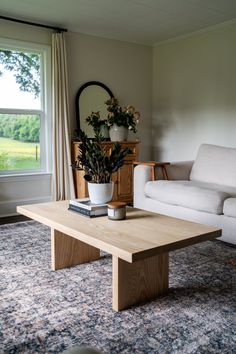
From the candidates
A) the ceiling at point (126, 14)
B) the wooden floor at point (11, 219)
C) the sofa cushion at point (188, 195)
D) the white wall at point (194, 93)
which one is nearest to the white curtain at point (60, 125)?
the ceiling at point (126, 14)

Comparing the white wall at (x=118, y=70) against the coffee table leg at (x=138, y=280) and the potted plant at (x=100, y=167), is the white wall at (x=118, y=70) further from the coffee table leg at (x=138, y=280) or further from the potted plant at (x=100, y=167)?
the coffee table leg at (x=138, y=280)

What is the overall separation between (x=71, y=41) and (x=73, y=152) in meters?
1.49

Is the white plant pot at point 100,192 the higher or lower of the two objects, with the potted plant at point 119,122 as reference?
lower

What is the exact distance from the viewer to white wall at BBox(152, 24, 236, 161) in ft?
14.9

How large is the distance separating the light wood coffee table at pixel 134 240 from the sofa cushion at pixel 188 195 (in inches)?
32.3

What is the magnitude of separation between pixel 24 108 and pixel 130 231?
304cm

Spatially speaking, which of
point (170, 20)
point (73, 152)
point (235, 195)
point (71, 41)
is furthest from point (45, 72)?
point (235, 195)

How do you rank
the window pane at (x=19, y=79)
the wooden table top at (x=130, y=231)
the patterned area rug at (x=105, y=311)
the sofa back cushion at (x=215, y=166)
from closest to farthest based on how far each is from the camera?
the patterned area rug at (x=105, y=311) → the wooden table top at (x=130, y=231) → the sofa back cushion at (x=215, y=166) → the window pane at (x=19, y=79)

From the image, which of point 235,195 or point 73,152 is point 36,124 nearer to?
point 73,152

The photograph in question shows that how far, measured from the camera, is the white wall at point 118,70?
485cm

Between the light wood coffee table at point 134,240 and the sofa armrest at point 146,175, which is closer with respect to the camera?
the light wood coffee table at point 134,240

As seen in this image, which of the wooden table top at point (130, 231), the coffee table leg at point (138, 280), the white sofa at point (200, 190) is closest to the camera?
the wooden table top at point (130, 231)

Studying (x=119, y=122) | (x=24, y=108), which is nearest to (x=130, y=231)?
(x=119, y=122)

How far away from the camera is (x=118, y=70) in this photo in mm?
5266
